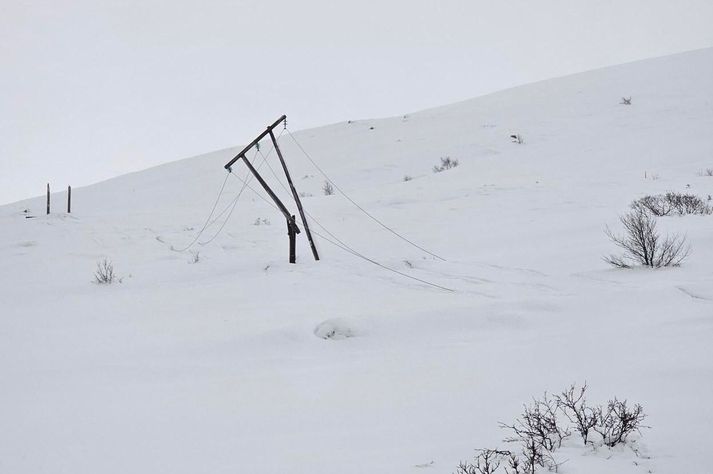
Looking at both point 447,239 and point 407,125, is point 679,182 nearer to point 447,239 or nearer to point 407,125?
point 447,239

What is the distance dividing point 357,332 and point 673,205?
7.07 metres

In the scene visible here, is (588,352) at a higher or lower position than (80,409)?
higher

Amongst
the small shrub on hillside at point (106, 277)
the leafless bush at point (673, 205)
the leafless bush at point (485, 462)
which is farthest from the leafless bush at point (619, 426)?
the leafless bush at point (673, 205)

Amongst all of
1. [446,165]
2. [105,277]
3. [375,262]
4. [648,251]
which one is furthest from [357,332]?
[446,165]

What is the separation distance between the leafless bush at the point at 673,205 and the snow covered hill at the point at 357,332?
378 mm

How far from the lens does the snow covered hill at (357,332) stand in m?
3.18

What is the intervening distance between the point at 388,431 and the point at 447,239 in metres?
6.75

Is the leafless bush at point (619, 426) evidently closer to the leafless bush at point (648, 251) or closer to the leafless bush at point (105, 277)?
the leafless bush at point (648, 251)

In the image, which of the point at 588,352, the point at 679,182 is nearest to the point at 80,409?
the point at 588,352

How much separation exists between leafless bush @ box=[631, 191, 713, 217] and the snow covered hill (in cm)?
38

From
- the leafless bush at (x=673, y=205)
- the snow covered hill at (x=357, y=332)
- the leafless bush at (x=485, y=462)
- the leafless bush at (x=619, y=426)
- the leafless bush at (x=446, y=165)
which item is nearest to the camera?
the leafless bush at (x=485, y=462)

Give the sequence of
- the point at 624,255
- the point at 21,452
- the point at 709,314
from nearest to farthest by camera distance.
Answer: the point at 21,452
the point at 709,314
the point at 624,255

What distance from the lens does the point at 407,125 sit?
26.6 meters

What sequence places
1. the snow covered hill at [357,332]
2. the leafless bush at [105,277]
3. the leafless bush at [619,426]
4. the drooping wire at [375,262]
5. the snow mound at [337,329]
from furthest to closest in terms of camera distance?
the leafless bush at [105,277], the drooping wire at [375,262], the snow mound at [337,329], the snow covered hill at [357,332], the leafless bush at [619,426]
